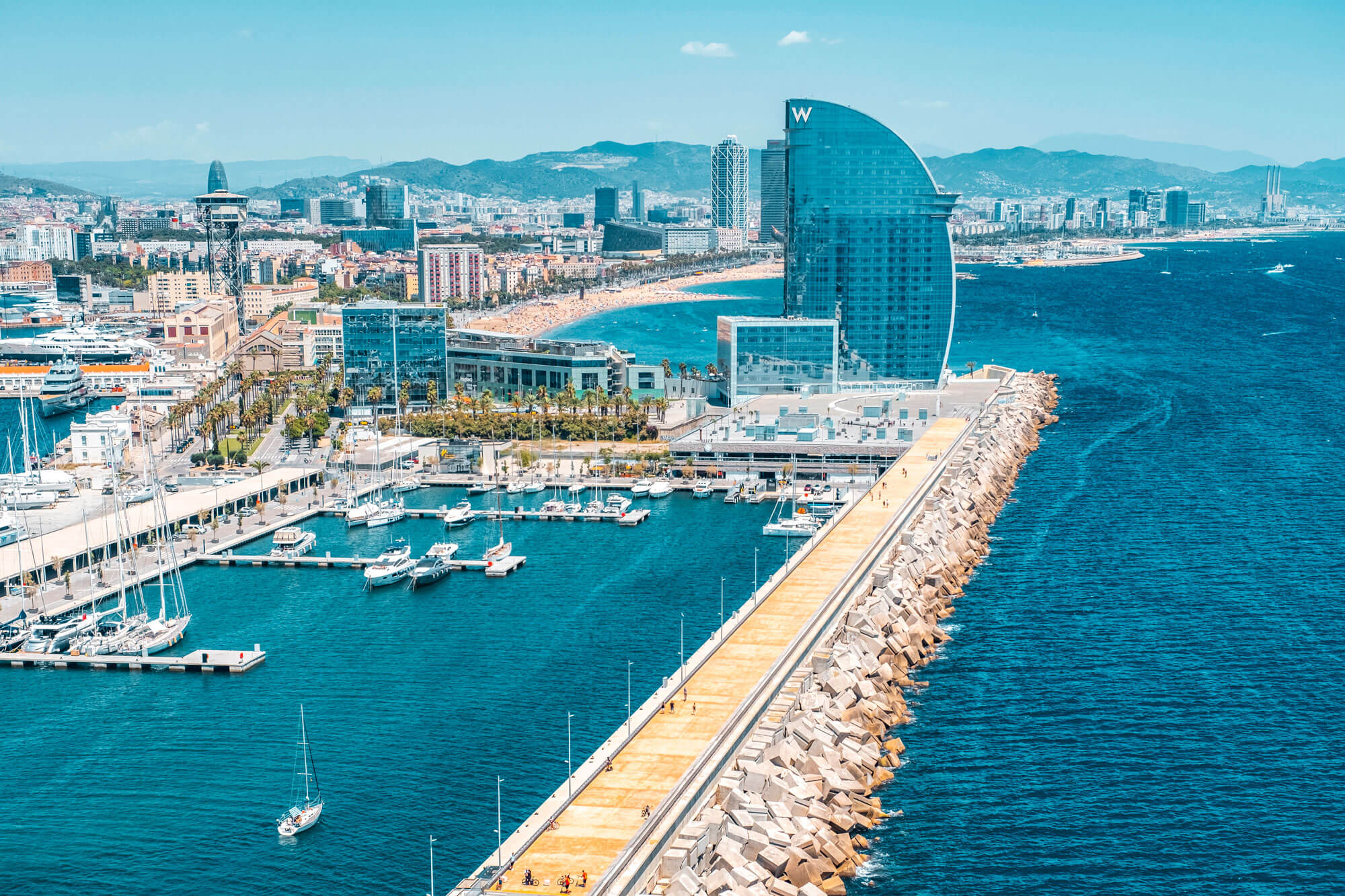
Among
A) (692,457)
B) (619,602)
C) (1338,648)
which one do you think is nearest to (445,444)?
(692,457)

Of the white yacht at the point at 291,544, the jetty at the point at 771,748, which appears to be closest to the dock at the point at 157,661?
the white yacht at the point at 291,544

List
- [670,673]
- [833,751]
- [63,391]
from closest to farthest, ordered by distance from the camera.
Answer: [833,751] < [670,673] < [63,391]

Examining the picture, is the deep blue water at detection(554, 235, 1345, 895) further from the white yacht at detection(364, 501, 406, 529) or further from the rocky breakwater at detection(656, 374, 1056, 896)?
the white yacht at detection(364, 501, 406, 529)

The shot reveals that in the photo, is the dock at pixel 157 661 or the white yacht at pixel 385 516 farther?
the white yacht at pixel 385 516

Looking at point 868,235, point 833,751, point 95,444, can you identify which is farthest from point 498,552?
point 868,235

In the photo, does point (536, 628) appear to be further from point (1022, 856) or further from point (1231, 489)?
point (1231, 489)

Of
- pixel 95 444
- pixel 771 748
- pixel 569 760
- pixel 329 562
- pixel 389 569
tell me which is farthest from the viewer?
pixel 95 444

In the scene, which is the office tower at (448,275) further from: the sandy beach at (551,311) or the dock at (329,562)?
the dock at (329,562)

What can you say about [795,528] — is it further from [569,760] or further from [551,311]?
[551,311]
